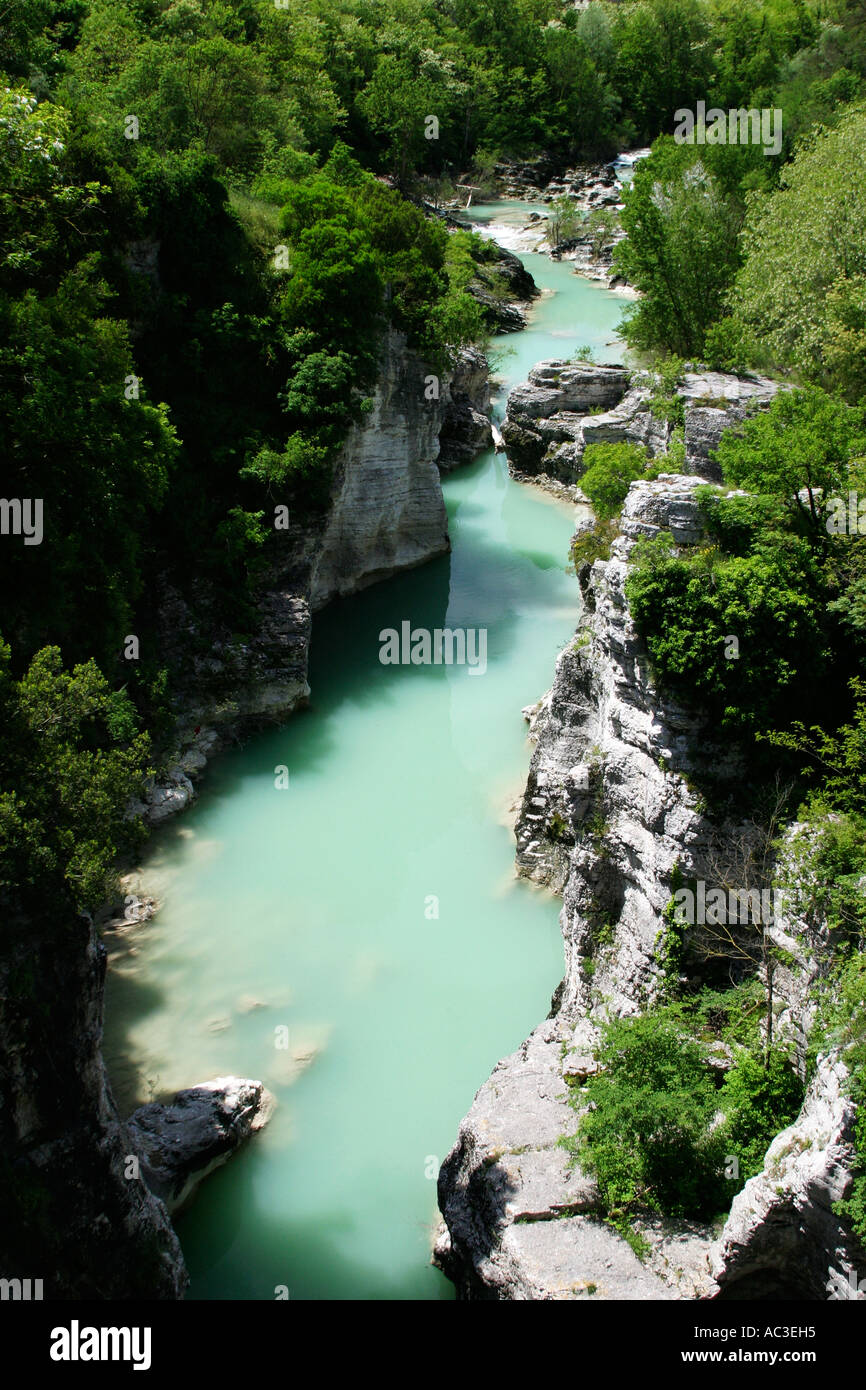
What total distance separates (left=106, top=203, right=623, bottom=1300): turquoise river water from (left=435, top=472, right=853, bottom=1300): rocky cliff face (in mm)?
1675

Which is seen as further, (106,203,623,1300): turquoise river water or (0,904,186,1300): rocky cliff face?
(106,203,623,1300): turquoise river water

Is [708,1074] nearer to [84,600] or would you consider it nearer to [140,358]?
[84,600]

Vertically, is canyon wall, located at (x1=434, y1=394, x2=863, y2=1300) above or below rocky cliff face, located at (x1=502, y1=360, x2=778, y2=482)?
below

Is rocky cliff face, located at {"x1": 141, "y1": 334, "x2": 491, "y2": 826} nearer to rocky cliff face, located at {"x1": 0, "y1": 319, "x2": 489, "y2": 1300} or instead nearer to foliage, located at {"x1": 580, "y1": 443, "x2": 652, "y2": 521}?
rocky cliff face, located at {"x1": 0, "y1": 319, "x2": 489, "y2": 1300}

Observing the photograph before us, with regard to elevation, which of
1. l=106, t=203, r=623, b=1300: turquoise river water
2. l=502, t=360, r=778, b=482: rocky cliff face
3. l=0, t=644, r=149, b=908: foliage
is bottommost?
l=106, t=203, r=623, b=1300: turquoise river water

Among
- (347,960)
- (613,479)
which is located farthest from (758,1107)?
(613,479)

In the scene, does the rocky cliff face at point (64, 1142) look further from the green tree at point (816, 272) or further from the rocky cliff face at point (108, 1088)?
the green tree at point (816, 272)

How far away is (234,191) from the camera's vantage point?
29.8 m

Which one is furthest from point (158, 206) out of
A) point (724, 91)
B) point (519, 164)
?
point (724, 91)

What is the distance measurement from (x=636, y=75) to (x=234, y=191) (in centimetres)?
7044

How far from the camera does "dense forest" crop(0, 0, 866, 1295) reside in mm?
13711

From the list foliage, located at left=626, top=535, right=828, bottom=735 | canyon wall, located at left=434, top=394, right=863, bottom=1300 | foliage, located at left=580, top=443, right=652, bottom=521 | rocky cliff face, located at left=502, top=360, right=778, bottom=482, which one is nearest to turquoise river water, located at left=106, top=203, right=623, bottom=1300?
A: canyon wall, located at left=434, top=394, right=863, bottom=1300
